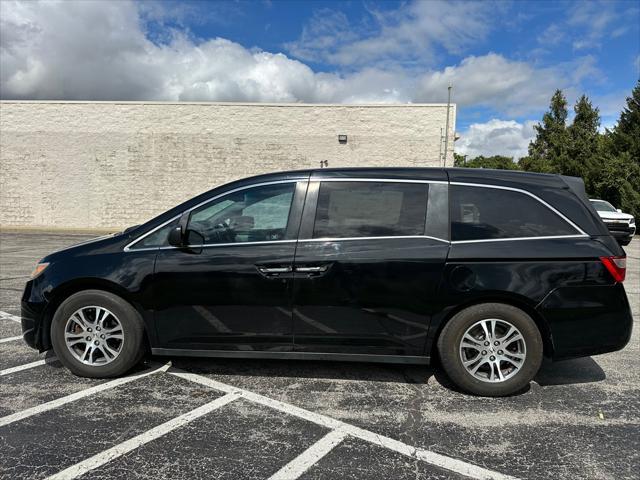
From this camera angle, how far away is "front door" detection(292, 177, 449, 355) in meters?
3.41

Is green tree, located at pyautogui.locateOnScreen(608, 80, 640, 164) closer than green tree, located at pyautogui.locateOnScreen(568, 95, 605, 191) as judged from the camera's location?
Yes

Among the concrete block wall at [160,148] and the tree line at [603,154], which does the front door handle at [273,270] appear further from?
the tree line at [603,154]

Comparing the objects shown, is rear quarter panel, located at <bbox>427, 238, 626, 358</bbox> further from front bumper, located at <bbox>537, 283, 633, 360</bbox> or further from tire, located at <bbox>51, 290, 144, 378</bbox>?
tire, located at <bbox>51, 290, 144, 378</bbox>

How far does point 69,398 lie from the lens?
3.39 m

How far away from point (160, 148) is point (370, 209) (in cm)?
1866

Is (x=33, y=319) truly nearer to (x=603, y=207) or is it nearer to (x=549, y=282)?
(x=549, y=282)

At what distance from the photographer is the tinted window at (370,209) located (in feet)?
11.5

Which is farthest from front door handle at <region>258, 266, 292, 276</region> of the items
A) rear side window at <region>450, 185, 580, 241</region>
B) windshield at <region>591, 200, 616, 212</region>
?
windshield at <region>591, 200, 616, 212</region>

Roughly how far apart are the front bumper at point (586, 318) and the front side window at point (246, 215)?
2.15 meters

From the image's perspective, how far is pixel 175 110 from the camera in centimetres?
1988

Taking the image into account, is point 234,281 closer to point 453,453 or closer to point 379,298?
point 379,298

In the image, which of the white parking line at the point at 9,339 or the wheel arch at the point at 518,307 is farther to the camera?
the white parking line at the point at 9,339

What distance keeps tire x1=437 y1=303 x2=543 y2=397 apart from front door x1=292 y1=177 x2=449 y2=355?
0.24 meters

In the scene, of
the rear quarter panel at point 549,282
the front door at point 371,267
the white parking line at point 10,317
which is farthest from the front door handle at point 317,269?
the white parking line at point 10,317
